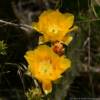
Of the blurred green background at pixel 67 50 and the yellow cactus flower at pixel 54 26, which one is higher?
the yellow cactus flower at pixel 54 26

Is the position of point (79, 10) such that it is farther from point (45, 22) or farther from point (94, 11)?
point (45, 22)

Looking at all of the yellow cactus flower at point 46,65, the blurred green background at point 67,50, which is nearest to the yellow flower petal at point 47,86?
the yellow cactus flower at point 46,65

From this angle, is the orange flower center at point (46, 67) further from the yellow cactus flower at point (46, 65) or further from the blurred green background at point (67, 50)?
the blurred green background at point (67, 50)

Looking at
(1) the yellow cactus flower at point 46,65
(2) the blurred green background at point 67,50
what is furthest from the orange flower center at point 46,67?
(2) the blurred green background at point 67,50

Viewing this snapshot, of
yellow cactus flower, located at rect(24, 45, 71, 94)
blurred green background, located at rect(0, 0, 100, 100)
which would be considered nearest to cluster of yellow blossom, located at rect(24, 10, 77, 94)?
yellow cactus flower, located at rect(24, 45, 71, 94)

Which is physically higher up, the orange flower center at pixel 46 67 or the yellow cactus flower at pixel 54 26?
the yellow cactus flower at pixel 54 26

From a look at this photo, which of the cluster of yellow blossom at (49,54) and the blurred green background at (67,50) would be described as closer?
the cluster of yellow blossom at (49,54)

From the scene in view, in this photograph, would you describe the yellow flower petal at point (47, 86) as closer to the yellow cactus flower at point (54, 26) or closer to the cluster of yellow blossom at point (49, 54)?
the cluster of yellow blossom at point (49, 54)

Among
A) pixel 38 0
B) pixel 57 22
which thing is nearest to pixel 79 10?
pixel 57 22
